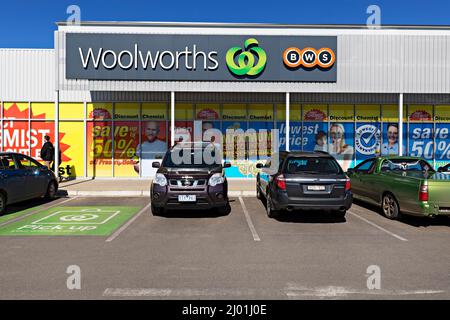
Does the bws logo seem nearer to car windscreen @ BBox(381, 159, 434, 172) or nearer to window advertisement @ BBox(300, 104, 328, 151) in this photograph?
window advertisement @ BBox(300, 104, 328, 151)

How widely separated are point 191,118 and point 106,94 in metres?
4.28

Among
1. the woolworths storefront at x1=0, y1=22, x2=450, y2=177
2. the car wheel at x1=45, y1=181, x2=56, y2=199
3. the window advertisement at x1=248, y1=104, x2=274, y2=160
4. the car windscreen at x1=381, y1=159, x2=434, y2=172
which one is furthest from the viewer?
the window advertisement at x1=248, y1=104, x2=274, y2=160

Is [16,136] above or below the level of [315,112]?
below

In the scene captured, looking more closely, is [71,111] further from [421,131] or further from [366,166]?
[421,131]

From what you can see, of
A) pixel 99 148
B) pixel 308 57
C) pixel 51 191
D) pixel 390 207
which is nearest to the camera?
pixel 390 207

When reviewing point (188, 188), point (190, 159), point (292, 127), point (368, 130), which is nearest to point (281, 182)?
point (188, 188)

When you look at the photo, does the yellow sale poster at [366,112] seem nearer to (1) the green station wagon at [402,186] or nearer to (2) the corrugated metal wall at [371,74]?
(2) the corrugated metal wall at [371,74]

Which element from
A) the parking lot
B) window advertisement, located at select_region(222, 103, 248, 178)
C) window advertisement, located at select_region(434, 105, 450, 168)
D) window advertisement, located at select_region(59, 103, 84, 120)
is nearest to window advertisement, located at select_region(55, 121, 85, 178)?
window advertisement, located at select_region(59, 103, 84, 120)

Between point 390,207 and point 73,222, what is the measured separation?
760 centimetres

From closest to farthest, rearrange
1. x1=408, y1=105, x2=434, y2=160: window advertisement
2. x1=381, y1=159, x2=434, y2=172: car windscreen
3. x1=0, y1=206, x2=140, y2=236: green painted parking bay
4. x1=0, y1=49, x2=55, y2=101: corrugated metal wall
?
x1=0, y1=206, x2=140, y2=236: green painted parking bay → x1=381, y1=159, x2=434, y2=172: car windscreen → x1=0, y1=49, x2=55, y2=101: corrugated metal wall → x1=408, y1=105, x2=434, y2=160: window advertisement

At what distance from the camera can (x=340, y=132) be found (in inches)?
660

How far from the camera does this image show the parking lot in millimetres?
4027

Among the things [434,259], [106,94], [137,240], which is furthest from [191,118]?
[434,259]

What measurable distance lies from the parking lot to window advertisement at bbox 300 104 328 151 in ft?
26.8
